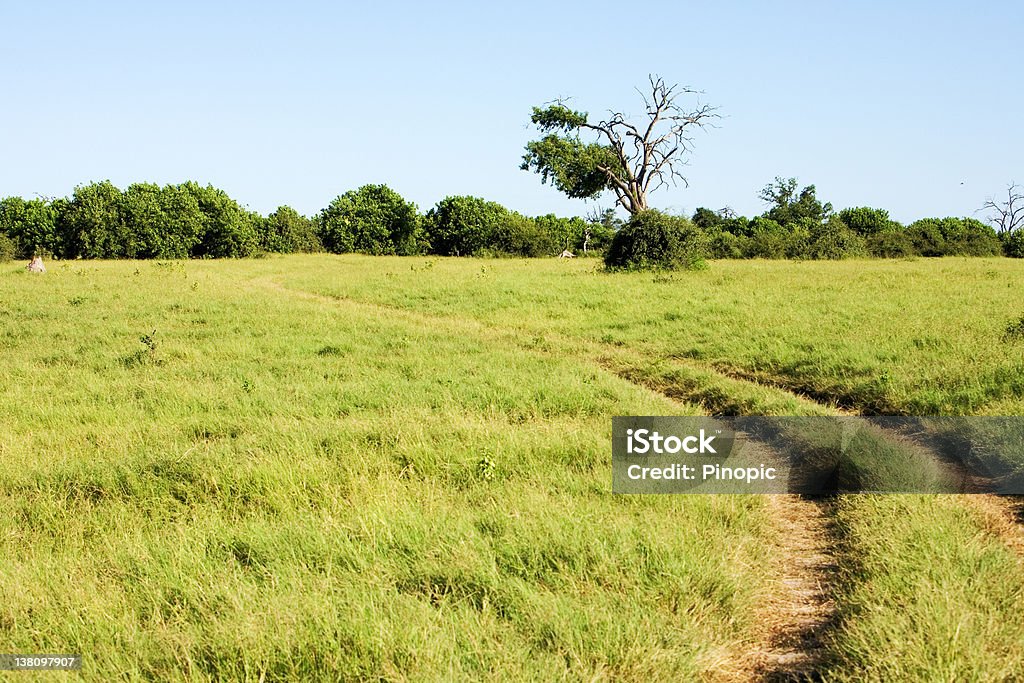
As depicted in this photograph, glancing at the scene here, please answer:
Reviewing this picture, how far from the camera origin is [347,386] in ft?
32.8

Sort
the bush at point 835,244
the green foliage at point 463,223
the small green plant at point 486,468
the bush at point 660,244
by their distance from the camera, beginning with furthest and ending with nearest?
the green foliage at point 463,223 < the bush at point 835,244 < the bush at point 660,244 < the small green plant at point 486,468

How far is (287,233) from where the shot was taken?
5969 centimetres

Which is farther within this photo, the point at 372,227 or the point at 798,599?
the point at 372,227

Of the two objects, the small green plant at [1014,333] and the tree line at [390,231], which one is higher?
the tree line at [390,231]

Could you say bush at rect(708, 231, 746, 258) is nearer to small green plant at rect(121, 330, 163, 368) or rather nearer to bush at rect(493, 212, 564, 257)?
bush at rect(493, 212, 564, 257)

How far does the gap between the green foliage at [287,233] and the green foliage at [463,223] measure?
10404mm

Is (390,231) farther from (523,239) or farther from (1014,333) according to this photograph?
(1014,333)

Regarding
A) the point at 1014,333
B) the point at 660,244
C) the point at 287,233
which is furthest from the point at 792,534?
the point at 287,233

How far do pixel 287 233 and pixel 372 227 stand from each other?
277 inches

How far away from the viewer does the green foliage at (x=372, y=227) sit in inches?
2436

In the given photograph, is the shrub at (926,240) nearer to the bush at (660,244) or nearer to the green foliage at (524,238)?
the bush at (660,244)

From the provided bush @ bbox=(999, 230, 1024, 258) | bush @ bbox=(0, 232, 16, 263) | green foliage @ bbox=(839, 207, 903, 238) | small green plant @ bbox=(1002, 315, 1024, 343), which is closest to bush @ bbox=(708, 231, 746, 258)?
bush @ bbox=(999, 230, 1024, 258)

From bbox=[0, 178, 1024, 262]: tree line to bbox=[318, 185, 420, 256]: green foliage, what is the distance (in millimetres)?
86

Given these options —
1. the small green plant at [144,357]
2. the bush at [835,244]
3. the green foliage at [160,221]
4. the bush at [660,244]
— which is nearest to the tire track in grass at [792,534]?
the small green plant at [144,357]
